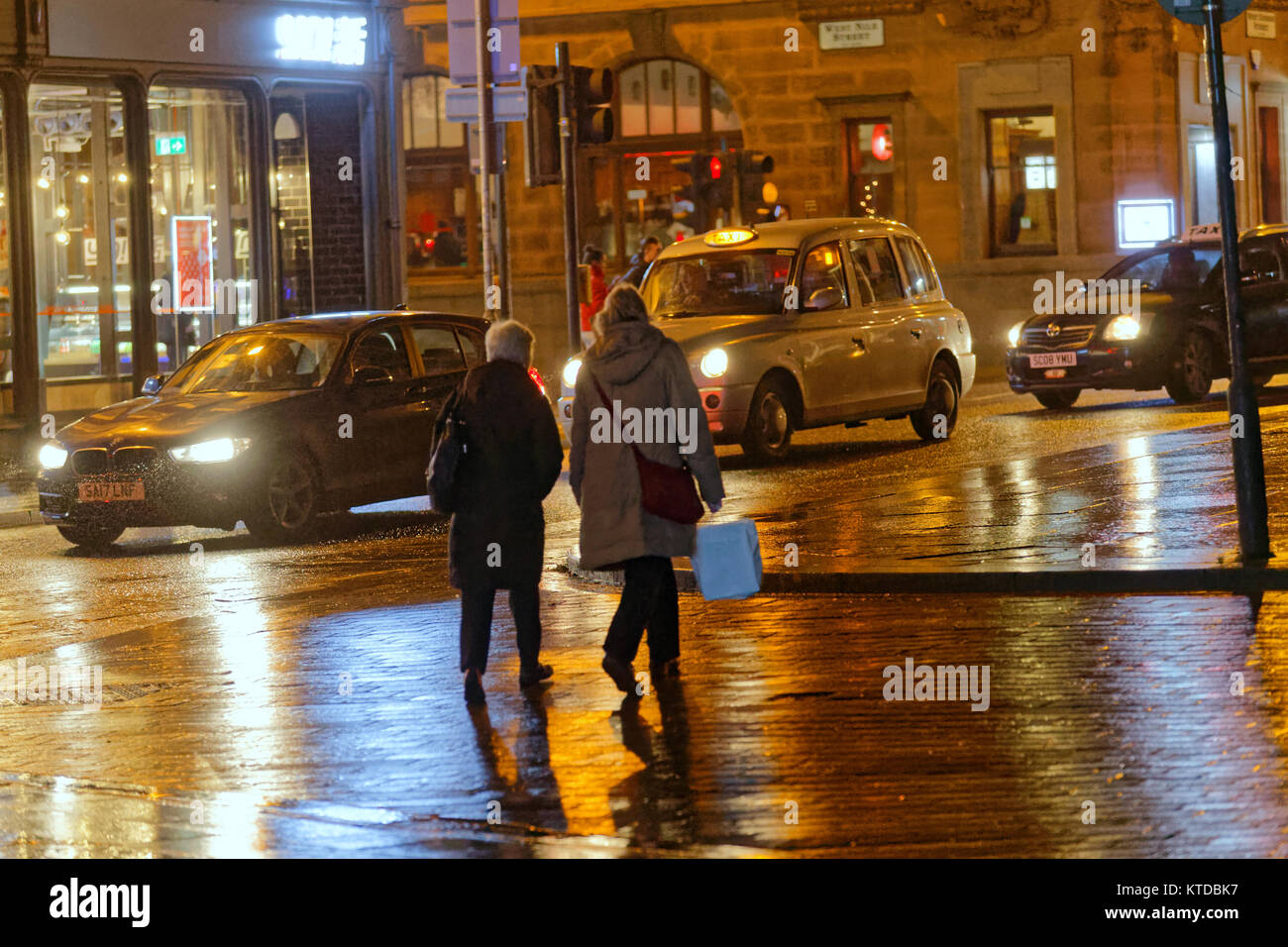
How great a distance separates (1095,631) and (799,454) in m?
9.57

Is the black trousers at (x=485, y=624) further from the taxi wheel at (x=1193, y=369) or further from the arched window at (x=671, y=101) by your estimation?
the arched window at (x=671, y=101)

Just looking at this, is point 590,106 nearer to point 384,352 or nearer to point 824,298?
point 824,298

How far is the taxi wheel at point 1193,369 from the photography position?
22.2 metres

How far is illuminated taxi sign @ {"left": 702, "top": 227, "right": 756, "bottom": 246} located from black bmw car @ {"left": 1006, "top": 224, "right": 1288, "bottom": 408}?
4.50m

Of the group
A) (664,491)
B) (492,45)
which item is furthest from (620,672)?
(492,45)

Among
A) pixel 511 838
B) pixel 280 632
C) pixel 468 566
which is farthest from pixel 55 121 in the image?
pixel 511 838

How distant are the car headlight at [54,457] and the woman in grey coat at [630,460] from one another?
657 centimetres

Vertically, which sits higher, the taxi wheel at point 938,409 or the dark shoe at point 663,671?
the taxi wheel at point 938,409

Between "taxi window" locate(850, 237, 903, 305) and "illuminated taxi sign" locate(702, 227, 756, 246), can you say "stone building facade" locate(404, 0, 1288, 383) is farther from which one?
"illuminated taxi sign" locate(702, 227, 756, 246)

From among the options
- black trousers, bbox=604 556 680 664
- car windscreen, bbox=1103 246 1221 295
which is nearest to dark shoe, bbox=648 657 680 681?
black trousers, bbox=604 556 680 664

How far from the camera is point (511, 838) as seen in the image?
6719 millimetres

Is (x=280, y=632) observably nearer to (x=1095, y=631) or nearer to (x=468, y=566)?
(x=468, y=566)

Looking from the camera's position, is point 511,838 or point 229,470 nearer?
point 511,838

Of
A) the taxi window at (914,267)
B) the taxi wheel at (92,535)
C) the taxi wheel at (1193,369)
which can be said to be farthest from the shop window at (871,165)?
the taxi wheel at (92,535)
